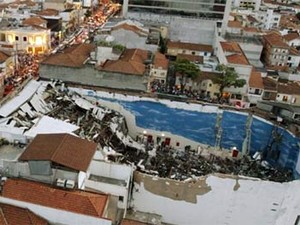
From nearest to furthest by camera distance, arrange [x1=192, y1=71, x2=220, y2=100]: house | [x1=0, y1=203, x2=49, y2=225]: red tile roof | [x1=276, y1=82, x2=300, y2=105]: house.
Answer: [x1=0, y1=203, x2=49, y2=225]: red tile roof → [x1=192, y1=71, x2=220, y2=100]: house → [x1=276, y1=82, x2=300, y2=105]: house

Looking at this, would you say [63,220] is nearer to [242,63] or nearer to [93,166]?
[93,166]

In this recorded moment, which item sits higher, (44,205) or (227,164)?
(44,205)

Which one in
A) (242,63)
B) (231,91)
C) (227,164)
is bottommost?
(227,164)

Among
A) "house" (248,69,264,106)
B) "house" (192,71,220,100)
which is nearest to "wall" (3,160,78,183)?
"house" (192,71,220,100)

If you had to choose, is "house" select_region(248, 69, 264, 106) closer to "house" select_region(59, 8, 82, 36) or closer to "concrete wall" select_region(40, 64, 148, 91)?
"concrete wall" select_region(40, 64, 148, 91)

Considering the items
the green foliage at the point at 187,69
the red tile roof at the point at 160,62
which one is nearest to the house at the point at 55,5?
the red tile roof at the point at 160,62

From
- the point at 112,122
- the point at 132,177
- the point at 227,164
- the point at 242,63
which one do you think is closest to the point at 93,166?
the point at 132,177
